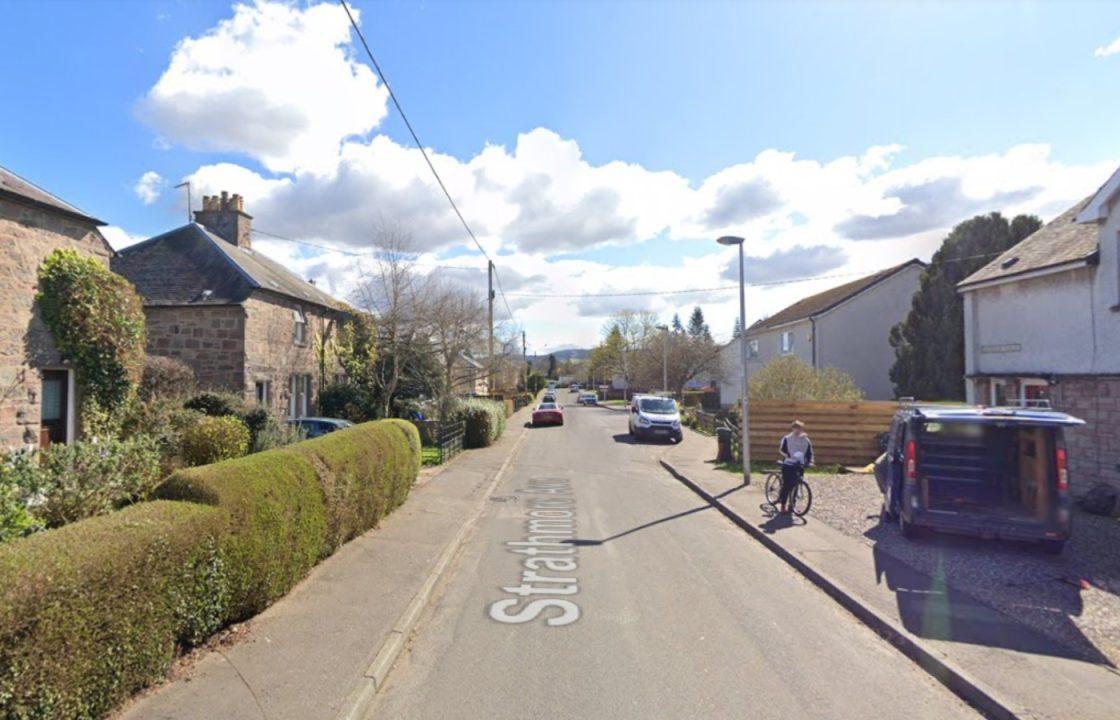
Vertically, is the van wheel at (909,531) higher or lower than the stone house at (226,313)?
lower

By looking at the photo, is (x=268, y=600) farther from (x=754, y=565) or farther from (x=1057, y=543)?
(x=1057, y=543)

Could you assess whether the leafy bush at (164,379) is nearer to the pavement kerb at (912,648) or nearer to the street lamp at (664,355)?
the pavement kerb at (912,648)

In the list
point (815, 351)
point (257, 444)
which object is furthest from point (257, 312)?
point (815, 351)

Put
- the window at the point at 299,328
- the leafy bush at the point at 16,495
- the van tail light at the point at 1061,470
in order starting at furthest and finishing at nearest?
the window at the point at 299,328 → the van tail light at the point at 1061,470 → the leafy bush at the point at 16,495

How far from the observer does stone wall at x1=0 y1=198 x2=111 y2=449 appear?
9.76m

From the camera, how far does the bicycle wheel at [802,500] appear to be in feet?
36.5

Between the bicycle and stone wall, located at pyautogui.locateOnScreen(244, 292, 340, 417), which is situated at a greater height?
stone wall, located at pyautogui.locateOnScreen(244, 292, 340, 417)

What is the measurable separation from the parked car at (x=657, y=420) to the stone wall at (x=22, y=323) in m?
19.4

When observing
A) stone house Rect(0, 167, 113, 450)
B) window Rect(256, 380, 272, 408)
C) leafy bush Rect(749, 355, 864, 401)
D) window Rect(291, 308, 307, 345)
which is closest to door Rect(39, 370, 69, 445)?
stone house Rect(0, 167, 113, 450)

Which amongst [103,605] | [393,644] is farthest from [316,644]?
[103,605]

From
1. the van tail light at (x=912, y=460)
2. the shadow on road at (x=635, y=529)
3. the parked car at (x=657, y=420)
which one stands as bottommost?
the shadow on road at (x=635, y=529)

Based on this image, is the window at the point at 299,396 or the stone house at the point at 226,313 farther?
the window at the point at 299,396

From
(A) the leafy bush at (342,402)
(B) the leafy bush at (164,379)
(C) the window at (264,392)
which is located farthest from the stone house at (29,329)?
(A) the leafy bush at (342,402)

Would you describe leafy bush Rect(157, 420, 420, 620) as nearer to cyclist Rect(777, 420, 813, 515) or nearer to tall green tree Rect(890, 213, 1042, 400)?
cyclist Rect(777, 420, 813, 515)
